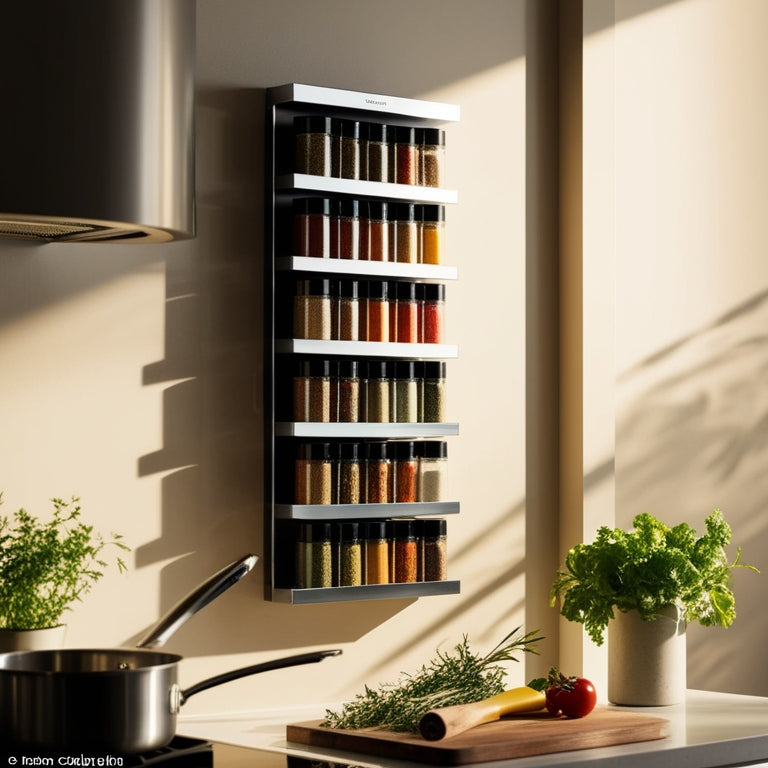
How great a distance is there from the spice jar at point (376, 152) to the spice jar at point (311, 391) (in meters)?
0.39

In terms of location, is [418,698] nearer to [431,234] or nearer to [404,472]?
[404,472]

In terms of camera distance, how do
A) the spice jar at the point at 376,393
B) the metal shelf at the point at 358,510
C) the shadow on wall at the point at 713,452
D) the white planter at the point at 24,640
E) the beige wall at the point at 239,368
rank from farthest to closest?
1. the shadow on wall at the point at 713,452
2. the spice jar at the point at 376,393
3. the metal shelf at the point at 358,510
4. the beige wall at the point at 239,368
5. the white planter at the point at 24,640

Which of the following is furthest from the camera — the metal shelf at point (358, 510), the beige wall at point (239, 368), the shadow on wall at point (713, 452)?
the shadow on wall at point (713, 452)

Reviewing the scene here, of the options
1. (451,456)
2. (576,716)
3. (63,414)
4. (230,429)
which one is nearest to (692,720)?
(576,716)

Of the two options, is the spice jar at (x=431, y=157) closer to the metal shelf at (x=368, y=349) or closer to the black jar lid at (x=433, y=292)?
the black jar lid at (x=433, y=292)

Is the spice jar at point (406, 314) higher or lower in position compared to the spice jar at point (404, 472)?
higher

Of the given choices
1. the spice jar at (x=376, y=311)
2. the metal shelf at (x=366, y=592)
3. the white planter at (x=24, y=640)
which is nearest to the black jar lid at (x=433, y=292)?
the spice jar at (x=376, y=311)

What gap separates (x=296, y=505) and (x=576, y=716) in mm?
641

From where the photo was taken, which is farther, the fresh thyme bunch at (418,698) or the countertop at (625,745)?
the fresh thyme bunch at (418,698)

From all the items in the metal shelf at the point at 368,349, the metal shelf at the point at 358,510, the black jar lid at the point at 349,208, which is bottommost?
the metal shelf at the point at 358,510

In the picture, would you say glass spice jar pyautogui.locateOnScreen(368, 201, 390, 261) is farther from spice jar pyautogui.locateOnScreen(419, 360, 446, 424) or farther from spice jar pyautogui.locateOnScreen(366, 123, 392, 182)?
spice jar pyautogui.locateOnScreen(419, 360, 446, 424)

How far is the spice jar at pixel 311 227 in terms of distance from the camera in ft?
9.06

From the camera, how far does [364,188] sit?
2820 mm

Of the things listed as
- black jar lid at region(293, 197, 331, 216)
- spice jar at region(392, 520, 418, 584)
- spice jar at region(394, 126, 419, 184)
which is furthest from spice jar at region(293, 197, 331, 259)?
spice jar at region(392, 520, 418, 584)
